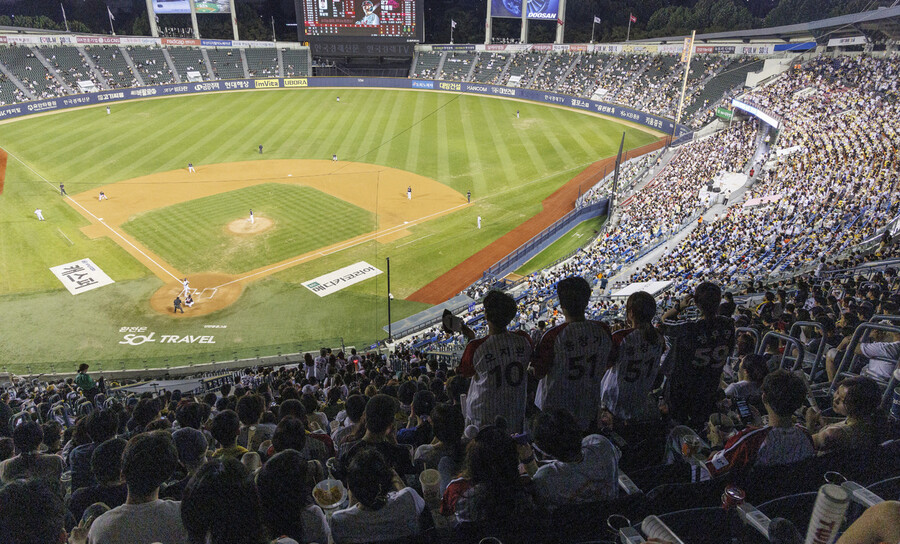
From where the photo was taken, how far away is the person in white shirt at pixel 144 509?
3.52 metres

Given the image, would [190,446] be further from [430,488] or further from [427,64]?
[427,64]

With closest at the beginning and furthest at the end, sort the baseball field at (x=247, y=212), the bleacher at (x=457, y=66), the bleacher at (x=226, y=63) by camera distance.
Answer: the baseball field at (x=247, y=212) < the bleacher at (x=226, y=63) < the bleacher at (x=457, y=66)

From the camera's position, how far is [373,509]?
3590 millimetres

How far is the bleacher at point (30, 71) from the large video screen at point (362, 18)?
27598 millimetres

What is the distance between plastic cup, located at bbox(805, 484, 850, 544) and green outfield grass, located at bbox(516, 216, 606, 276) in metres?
23.7

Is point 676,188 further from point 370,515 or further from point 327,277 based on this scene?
point 370,515

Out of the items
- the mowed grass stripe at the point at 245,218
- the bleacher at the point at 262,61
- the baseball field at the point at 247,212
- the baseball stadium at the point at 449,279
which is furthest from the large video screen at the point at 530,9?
the mowed grass stripe at the point at 245,218

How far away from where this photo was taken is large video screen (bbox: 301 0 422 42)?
2638 inches

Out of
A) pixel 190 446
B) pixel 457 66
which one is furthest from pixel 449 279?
pixel 457 66

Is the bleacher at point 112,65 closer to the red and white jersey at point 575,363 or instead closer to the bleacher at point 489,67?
the bleacher at point 489,67

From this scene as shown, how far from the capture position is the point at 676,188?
103 ft

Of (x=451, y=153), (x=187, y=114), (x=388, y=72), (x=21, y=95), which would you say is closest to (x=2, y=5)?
(x=21, y=95)

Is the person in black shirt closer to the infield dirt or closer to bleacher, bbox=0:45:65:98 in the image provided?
the infield dirt

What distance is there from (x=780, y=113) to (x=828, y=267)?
27.8 metres
